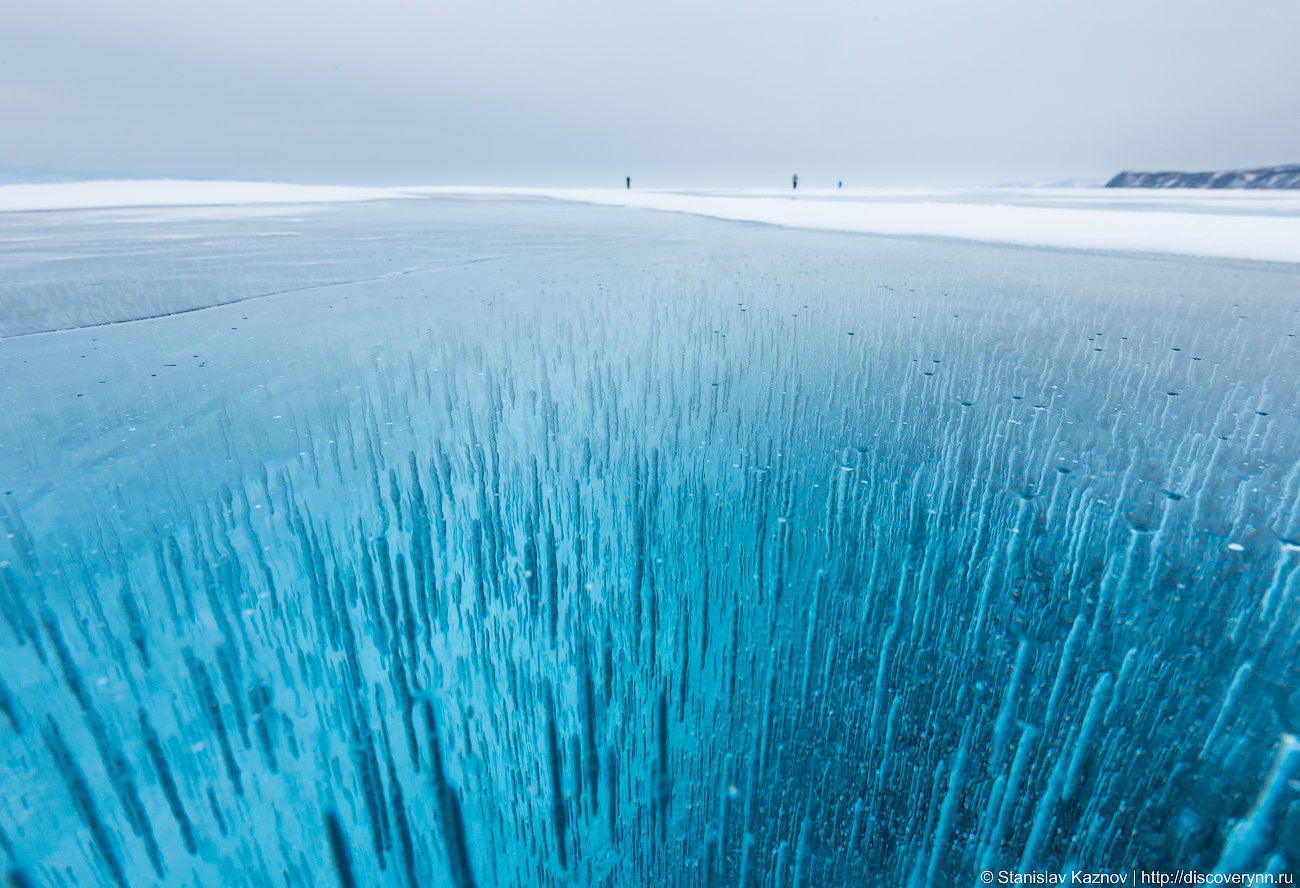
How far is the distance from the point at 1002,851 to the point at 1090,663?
34 centimetres

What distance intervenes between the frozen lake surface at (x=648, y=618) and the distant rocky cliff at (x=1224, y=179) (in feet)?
A: 128

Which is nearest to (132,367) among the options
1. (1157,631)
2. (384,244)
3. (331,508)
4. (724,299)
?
(331,508)

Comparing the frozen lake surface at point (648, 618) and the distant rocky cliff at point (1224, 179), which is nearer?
the frozen lake surface at point (648, 618)

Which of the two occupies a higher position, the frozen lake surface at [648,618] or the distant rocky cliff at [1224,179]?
the distant rocky cliff at [1224,179]

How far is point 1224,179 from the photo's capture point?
33.6 meters

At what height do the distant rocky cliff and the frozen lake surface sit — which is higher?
the distant rocky cliff

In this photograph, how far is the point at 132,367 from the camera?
2092 mm

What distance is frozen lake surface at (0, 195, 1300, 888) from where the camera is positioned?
0.73 m

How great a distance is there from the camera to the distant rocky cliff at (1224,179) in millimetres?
28281

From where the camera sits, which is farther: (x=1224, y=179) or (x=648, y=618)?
(x=1224, y=179)

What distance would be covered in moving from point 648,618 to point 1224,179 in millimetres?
49453

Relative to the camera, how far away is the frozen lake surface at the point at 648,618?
726 millimetres

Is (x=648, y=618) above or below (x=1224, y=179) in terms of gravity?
below

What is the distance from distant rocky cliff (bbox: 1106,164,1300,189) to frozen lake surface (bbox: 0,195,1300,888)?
39019mm
